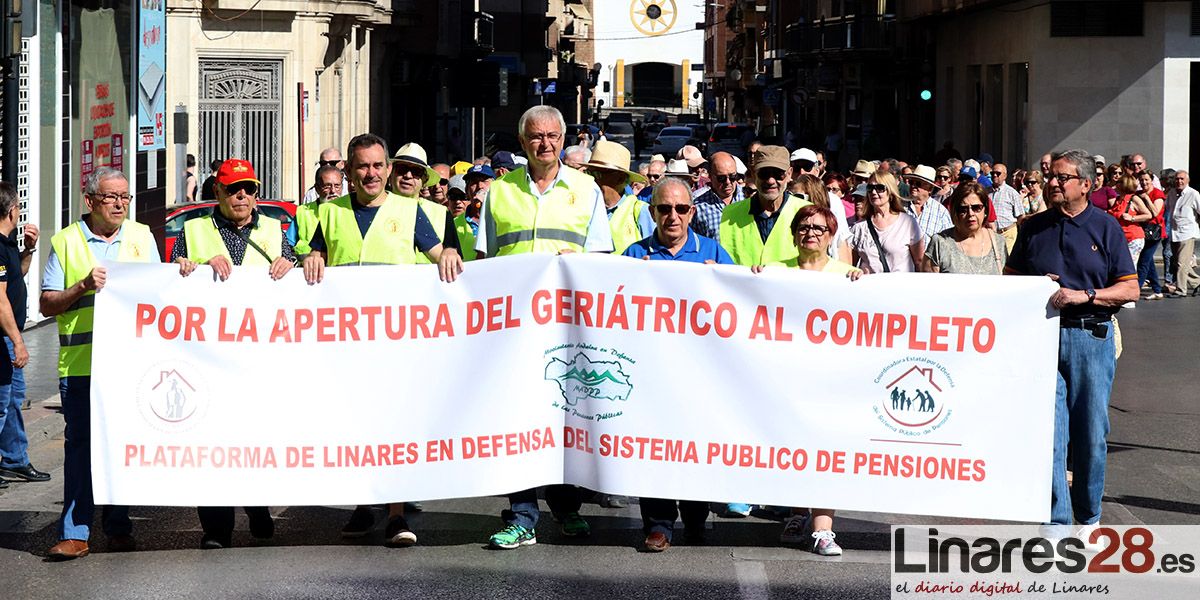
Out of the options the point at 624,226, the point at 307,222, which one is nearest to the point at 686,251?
the point at 624,226

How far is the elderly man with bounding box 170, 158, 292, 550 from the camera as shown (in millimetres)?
8172

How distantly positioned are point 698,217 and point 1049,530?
3500mm

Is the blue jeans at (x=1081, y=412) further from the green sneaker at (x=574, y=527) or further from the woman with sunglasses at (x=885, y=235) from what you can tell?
the woman with sunglasses at (x=885, y=235)

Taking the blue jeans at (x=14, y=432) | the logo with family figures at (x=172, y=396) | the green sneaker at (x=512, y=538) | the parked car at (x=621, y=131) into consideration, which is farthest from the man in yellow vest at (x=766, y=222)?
the parked car at (x=621, y=131)

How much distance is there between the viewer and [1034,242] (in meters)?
8.09

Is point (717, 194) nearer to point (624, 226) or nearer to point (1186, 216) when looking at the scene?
point (624, 226)

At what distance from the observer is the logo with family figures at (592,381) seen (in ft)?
26.2

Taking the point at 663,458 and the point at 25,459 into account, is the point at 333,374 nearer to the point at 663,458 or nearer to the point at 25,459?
the point at 663,458

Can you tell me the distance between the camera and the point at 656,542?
809 centimetres

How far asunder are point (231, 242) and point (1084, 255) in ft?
12.5

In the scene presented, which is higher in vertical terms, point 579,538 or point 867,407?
point 867,407

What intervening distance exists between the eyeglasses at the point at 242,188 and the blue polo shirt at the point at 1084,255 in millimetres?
3522

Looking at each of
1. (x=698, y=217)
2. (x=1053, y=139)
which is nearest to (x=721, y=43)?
(x=1053, y=139)

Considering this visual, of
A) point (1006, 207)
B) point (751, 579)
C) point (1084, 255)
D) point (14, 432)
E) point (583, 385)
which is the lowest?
point (751, 579)
